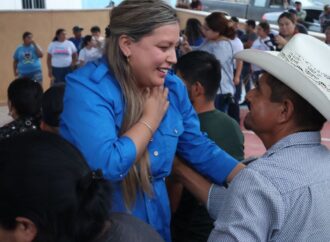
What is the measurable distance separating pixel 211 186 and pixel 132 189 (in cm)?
37

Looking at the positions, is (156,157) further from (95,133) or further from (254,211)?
(254,211)

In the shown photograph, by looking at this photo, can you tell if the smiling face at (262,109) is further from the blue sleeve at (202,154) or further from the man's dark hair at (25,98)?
the man's dark hair at (25,98)

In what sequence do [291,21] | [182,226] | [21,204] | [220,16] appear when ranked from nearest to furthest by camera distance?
[21,204] < [182,226] < [220,16] < [291,21]

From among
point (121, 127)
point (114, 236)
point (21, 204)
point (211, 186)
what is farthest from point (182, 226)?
point (21, 204)

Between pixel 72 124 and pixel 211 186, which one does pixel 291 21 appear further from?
pixel 72 124

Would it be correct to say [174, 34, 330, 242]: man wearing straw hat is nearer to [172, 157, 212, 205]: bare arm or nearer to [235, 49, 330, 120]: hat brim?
[235, 49, 330, 120]: hat brim

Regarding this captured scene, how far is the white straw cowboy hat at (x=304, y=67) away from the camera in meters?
1.38

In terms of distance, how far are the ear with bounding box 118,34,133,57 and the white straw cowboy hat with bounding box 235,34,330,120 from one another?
0.40m

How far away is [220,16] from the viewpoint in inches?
234

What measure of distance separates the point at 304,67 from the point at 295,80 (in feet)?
0.23

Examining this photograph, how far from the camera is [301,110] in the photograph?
1.47 metres

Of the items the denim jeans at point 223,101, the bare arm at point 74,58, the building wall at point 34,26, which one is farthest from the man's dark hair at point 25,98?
the building wall at point 34,26

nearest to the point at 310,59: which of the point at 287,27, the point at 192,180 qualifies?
the point at 192,180

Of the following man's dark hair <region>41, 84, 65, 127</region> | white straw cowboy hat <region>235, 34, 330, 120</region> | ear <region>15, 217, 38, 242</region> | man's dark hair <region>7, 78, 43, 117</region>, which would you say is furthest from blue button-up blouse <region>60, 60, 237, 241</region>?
man's dark hair <region>7, 78, 43, 117</region>
